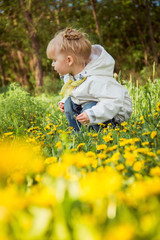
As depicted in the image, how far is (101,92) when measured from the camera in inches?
93.3

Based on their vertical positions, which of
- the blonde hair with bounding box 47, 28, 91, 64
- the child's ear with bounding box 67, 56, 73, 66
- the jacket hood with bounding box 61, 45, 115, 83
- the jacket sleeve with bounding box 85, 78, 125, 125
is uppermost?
the blonde hair with bounding box 47, 28, 91, 64

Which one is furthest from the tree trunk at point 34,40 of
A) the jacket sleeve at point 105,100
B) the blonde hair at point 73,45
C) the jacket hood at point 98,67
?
the jacket sleeve at point 105,100

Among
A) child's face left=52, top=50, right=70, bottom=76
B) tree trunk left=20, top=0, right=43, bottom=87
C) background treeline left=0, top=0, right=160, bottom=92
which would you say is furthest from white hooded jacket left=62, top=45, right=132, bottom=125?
tree trunk left=20, top=0, right=43, bottom=87

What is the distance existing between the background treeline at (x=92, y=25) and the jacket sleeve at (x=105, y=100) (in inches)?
262

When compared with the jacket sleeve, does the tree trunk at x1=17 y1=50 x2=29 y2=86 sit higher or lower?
lower

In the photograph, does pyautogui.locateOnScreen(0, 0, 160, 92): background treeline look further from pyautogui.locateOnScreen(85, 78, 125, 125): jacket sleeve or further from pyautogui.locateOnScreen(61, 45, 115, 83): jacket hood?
pyautogui.locateOnScreen(85, 78, 125, 125): jacket sleeve

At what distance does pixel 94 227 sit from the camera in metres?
0.57

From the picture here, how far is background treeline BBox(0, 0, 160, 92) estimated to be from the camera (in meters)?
9.40

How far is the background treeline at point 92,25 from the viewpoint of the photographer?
9398 mm

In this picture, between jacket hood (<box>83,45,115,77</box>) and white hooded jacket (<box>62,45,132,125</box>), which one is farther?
jacket hood (<box>83,45,115,77</box>)

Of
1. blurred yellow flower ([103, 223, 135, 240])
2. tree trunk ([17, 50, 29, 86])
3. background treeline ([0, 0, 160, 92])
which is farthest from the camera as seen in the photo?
tree trunk ([17, 50, 29, 86])

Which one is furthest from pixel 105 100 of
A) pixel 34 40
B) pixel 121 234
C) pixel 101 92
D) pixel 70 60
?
pixel 34 40

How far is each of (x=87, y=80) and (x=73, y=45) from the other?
35 centimetres

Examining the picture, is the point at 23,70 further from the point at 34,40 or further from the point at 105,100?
the point at 105,100
